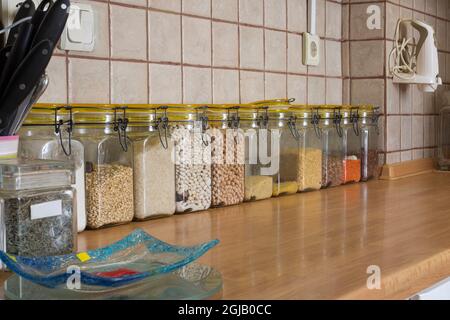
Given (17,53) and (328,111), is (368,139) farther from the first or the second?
(17,53)

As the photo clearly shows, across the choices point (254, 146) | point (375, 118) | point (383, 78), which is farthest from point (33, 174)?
point (383, 78)

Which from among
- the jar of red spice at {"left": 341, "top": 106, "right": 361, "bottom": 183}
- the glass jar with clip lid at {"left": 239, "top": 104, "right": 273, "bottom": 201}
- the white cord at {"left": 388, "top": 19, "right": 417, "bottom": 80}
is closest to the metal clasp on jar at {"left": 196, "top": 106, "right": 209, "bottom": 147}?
the glass jar with clip lid at {"left": 239, "top": 104, "right": 273, "bottom": 201}

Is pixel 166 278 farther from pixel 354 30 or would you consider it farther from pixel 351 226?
pixel 354 30

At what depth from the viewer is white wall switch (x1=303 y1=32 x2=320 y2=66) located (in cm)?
168

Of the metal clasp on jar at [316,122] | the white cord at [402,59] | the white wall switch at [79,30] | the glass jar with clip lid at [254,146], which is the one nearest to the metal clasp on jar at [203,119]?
the glass jar with clip lid at [254,146]

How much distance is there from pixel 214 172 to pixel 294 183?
0.29 m

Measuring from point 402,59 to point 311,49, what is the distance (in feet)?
1.02

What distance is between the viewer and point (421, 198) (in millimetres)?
1404

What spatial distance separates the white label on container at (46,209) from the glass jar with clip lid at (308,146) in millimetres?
749

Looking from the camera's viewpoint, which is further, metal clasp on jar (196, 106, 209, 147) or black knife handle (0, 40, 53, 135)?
metal clasp on jar (196, 106, 209, 147)

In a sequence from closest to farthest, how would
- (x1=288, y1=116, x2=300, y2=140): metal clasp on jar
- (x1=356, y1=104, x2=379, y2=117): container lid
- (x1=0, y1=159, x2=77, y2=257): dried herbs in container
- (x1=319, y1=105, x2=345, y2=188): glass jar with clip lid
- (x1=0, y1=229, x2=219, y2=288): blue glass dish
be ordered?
(x1=0, y1=229, x2=219, y2=288): blue glass dish → (x1=0, y1=159, x2=77, y2=257): dried herbs in container → (x1=288, y1=116, x2=300, y2=140): metal clasp on jar → (x1=319, y1=105, x2=345, y2=188): glass jar with clip lid → (x1=356, y1=104, x2=379, y2=117): container lid

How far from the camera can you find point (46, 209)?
0.77 meters

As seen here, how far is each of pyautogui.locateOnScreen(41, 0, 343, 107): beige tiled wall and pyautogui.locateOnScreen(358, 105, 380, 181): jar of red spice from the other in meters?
0.15

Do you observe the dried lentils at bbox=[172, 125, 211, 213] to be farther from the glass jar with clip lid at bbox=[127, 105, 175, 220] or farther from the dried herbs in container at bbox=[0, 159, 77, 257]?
the dried herbs in container at bbox=[0, 159, 77, 257]
